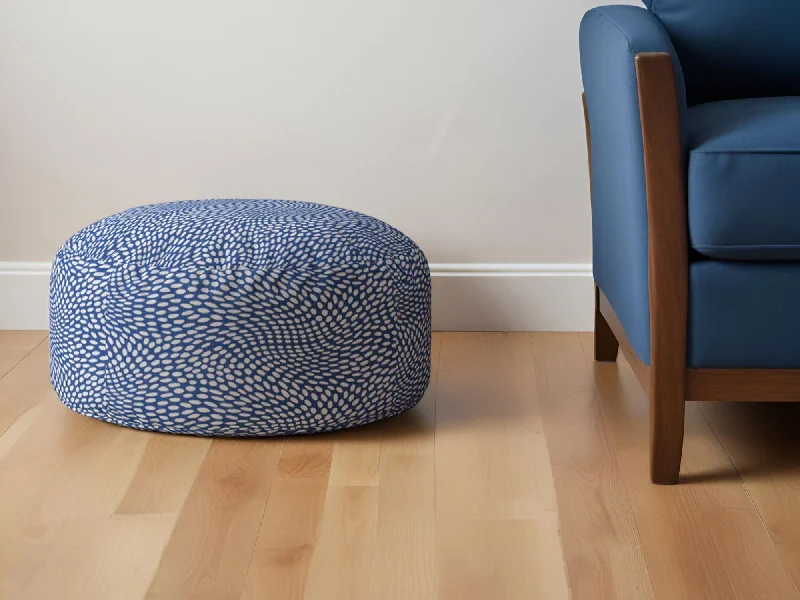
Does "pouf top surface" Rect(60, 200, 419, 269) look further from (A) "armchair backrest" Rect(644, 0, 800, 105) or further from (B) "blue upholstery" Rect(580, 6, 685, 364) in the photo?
(A) "armchair backrest" Rect(644, 0, 800, 105)

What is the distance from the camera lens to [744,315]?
52.6 inches

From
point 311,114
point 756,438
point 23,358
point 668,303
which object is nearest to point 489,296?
point 311,114

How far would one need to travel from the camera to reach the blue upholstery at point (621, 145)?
1318mm

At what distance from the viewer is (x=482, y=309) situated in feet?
7.27

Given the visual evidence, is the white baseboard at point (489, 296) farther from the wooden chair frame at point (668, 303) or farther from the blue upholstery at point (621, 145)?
the wooden chair frame at point (668, 303)

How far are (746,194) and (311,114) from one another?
1103 mm

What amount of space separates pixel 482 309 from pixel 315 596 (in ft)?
3.86

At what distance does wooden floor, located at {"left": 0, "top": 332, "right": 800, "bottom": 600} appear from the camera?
3.79 ft

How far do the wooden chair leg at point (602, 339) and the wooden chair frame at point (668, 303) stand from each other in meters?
0.53

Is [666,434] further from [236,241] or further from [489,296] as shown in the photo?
[489,296]

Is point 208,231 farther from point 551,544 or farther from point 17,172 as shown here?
point 17,172

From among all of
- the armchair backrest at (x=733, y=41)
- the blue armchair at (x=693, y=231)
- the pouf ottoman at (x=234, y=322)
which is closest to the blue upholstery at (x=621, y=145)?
the blue armchair at (x=693, y=231)

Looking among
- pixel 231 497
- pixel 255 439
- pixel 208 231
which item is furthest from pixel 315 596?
pixel 208 231

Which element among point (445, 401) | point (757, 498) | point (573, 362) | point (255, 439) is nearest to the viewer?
point (757, 498)
